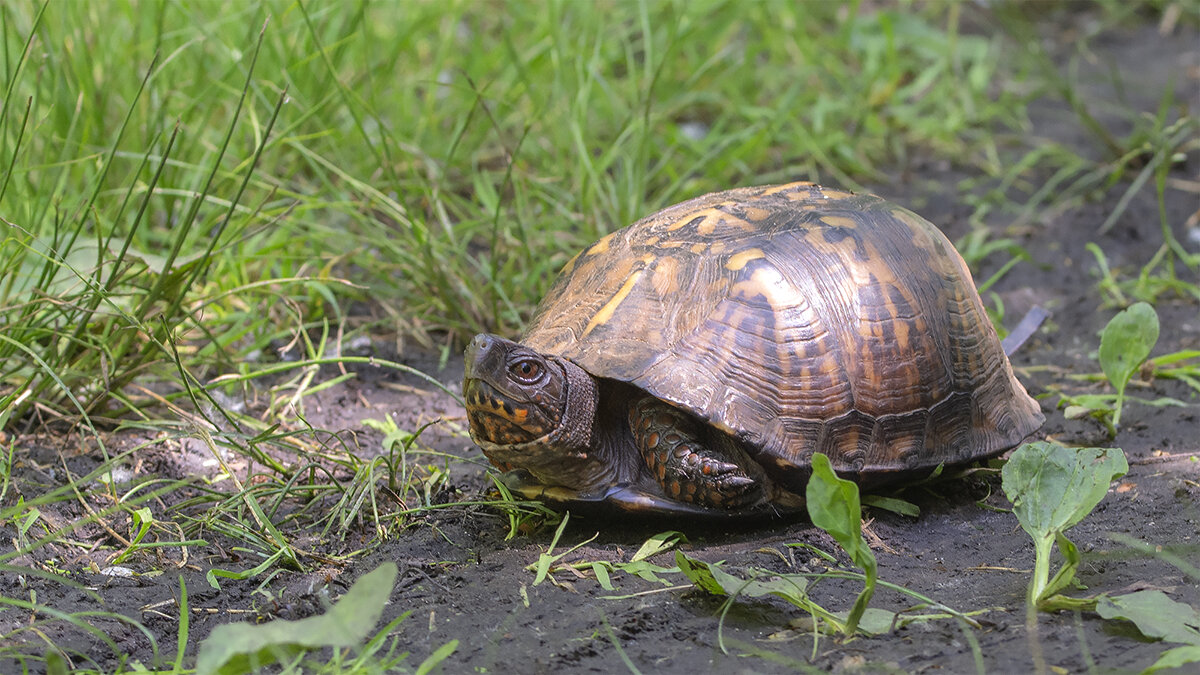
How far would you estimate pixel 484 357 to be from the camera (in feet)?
6.15

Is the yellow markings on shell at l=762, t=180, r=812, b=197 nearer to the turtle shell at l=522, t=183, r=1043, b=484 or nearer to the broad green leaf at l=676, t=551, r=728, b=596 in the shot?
the turtle shell at l=522, t=183, r=1043, b=484

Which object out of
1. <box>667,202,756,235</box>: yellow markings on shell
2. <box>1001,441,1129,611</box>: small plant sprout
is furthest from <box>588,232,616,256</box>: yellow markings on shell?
<box>1001,441,1129,611</box>: small plant sprout

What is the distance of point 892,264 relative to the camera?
219 centimetres

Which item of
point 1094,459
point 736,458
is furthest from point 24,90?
point 1094,459

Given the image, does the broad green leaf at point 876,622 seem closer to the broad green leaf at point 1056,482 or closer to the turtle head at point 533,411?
the broad green leaf at point 1056,482

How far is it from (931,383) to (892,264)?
0.27 m

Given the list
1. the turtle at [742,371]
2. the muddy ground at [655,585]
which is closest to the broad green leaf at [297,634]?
the muddy ground at [655,585]

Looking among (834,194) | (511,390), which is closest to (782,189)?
(834,194)

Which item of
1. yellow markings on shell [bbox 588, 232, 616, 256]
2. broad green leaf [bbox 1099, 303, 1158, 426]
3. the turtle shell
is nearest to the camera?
the turtle shell

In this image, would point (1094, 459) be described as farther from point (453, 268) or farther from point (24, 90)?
point (24, 90)

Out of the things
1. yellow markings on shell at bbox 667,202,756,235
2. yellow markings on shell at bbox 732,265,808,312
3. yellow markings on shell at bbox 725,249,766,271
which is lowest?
yellow markings on shell at bbox 732,265,808,312

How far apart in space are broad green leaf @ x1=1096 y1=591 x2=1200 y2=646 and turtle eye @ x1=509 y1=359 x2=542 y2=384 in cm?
103

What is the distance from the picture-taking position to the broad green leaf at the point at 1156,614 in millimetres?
1399

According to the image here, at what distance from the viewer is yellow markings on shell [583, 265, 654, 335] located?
6.93 ft
